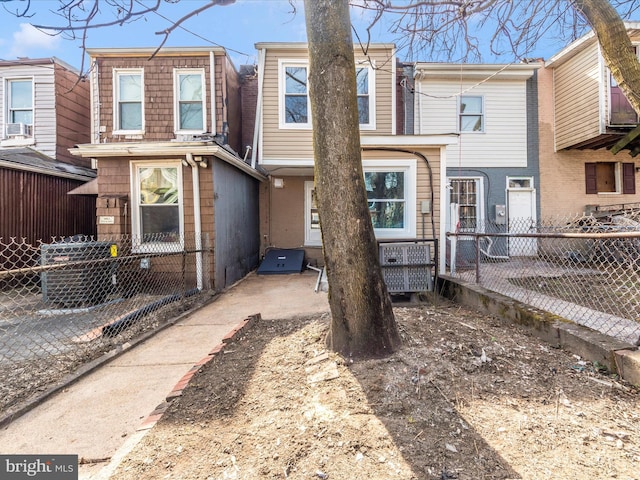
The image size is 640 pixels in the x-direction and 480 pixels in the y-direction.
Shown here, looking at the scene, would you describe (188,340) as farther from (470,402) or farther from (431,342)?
(470,402)

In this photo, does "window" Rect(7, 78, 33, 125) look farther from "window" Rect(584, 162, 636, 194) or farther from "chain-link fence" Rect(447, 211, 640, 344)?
"window" Rect(584, 162, 636, 194)

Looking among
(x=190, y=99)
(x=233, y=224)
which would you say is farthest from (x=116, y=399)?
(x=190, y=99)

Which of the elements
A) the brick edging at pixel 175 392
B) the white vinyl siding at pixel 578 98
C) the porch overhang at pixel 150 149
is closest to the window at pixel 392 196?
the porch overhang at pixel 150 149

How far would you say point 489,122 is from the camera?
9148mm

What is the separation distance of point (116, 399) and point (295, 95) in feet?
23.0

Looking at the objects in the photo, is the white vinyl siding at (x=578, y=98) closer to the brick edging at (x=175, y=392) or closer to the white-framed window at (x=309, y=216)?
the white-framed window at (x=309, y=216)

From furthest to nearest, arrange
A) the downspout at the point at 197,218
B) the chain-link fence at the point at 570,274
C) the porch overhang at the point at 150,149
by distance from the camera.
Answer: the downspout at the point at 197,218, the porch overhang at the point at 150,149, the chain-link fence at the point at 570,274

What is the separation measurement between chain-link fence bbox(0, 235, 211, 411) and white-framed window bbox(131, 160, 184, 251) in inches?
1.6

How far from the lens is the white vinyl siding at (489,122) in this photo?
9.11m

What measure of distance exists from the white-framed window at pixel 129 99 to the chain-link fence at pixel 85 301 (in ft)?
10.7

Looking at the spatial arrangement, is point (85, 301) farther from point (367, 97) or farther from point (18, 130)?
point (18, 130)

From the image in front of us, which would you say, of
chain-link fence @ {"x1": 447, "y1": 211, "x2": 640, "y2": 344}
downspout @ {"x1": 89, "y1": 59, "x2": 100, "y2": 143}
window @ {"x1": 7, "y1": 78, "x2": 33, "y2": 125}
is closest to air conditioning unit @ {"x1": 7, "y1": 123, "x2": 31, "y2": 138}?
window @ {"x1": 7, "y1": 78, "x2": 33, "y2": 125}

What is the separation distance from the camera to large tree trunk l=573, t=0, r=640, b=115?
4.06 metres

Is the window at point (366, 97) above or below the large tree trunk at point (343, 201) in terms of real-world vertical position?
above
